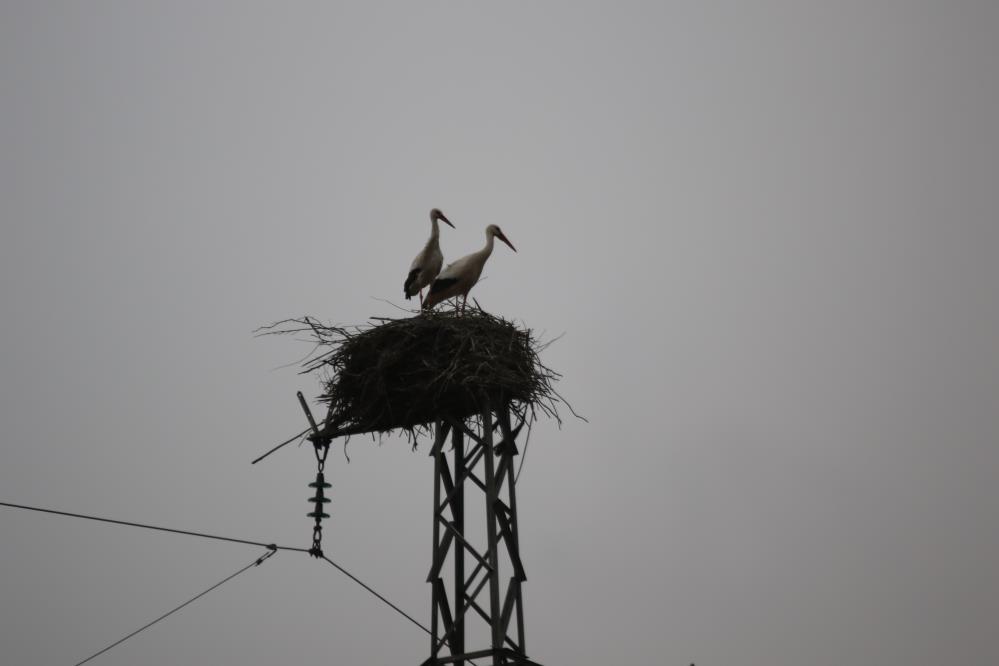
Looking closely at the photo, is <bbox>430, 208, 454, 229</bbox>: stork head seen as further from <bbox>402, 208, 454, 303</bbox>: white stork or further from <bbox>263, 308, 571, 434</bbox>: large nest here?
<bbox>263, 308, 571, 434</bbox>: large nest

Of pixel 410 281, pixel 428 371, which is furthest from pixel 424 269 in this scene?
pixel 428 371

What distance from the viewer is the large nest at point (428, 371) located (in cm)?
696

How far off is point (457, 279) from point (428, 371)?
82.3 inches

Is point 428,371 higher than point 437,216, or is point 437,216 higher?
point 437,216

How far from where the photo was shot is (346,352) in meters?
7.59

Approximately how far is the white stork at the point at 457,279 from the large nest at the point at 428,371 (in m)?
1.38

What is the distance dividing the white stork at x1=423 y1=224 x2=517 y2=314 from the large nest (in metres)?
1.38

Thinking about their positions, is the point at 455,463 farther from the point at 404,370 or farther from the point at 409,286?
the point at 409,286

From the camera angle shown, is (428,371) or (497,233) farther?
(497,233)

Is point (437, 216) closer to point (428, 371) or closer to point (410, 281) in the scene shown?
point (410, 281)

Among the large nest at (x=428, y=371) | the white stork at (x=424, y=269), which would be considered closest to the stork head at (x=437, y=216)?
the white stork at (x=424, y=269)

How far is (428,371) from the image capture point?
7148 millimetres

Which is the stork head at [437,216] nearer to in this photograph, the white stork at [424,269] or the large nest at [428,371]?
the white stork at [424,269]

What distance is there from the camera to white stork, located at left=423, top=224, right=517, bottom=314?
904 centimetres
